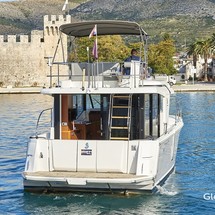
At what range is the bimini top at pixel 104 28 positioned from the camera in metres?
15.3

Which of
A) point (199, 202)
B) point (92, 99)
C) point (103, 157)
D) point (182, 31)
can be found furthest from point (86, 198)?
point (182, 31)

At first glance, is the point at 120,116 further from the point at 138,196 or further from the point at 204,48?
the point at 204,48

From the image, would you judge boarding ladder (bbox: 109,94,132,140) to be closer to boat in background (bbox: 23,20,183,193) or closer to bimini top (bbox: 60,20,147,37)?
boat in background (bbox: 23,20,183,193)

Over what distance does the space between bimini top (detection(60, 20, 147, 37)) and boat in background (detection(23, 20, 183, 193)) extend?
0.02 meters

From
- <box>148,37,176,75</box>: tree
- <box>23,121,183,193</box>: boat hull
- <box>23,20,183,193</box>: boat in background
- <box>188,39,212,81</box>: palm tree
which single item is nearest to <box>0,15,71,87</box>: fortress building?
<box>148,37,176,75</box>: tree

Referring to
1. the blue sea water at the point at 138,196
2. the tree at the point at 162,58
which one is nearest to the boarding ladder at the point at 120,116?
the blue sea water at the point at 138,196

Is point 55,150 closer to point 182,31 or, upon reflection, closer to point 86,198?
point 86,198

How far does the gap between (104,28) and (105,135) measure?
2878 mm

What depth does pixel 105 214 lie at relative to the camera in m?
12.8

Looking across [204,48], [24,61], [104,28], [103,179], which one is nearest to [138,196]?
[103,179]

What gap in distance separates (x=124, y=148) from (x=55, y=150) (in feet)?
4.53

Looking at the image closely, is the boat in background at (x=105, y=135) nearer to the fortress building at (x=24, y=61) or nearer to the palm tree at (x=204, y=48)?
the fortress building at (x=24, y=61)

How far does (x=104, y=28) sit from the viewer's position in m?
16.2

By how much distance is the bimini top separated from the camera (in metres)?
15.3
